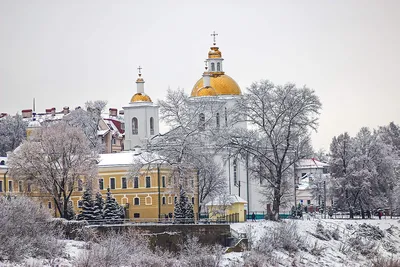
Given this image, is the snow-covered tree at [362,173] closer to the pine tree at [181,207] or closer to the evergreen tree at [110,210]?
the pine tree at [181,207]

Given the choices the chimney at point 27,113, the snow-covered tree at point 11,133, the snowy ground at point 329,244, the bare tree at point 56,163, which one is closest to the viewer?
the snowy ground at point 329,244

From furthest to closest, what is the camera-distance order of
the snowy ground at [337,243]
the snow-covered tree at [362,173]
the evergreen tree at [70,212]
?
the snow-covered tree at [362,173] < the evergreen tree at [70,212] < the snowy ground at [337,243]

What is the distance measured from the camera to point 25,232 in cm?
5891

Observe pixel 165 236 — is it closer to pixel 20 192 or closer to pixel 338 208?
pixel 20 192

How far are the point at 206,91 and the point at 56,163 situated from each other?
68.2 ft

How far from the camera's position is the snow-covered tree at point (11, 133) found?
113 meters

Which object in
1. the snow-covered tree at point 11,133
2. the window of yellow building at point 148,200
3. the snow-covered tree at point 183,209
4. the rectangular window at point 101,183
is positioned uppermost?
the snow-covered tree at point 11,133

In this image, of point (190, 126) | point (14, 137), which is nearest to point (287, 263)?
point (190, 126)

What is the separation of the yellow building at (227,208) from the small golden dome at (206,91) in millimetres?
18545

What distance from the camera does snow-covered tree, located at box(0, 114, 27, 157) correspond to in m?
113

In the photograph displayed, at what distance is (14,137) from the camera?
375ft

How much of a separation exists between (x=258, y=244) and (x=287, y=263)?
6.45 ft

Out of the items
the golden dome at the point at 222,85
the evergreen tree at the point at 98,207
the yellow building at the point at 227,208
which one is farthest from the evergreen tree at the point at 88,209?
the golden dome at the point at 222,85

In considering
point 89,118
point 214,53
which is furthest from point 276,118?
point 89,118
